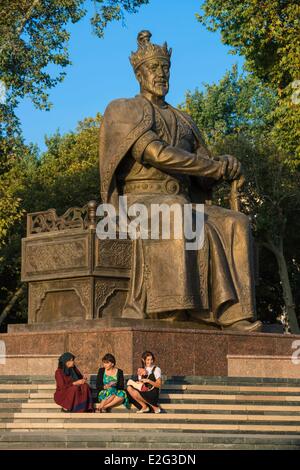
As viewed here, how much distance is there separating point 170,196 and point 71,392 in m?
3.52

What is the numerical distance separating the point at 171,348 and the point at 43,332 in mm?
1709

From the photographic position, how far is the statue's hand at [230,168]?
15.3 meters

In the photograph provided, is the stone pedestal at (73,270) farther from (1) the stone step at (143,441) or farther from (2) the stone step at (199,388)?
(1) the stone step at (143,441)

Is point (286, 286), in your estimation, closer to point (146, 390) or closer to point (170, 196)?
point (170, 196)

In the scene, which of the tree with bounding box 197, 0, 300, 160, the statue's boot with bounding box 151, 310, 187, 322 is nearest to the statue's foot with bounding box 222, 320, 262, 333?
the statue's boot with bounding box 151, 310, 187, 322

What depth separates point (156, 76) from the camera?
15.6 m

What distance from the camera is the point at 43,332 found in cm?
1423

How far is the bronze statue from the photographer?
14328 millimetres

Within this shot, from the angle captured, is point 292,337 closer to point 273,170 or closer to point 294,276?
point 273,170

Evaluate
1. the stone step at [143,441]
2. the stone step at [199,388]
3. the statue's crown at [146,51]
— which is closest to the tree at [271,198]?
the statue's crown at [146,51]

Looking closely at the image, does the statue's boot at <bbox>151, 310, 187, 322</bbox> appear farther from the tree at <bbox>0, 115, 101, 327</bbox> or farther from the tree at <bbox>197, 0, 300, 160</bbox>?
the tree at <bbox>0, 115, 101, 327</bbox>

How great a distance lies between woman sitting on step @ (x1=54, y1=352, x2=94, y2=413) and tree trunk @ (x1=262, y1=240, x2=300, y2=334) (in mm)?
18784

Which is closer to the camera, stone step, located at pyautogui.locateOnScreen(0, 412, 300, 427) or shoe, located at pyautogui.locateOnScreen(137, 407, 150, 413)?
stone step, located at pyautogui.locateOnScreen(0, 412, 300, 427)

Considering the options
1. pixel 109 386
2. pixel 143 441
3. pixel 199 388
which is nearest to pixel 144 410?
pixel 109 386
